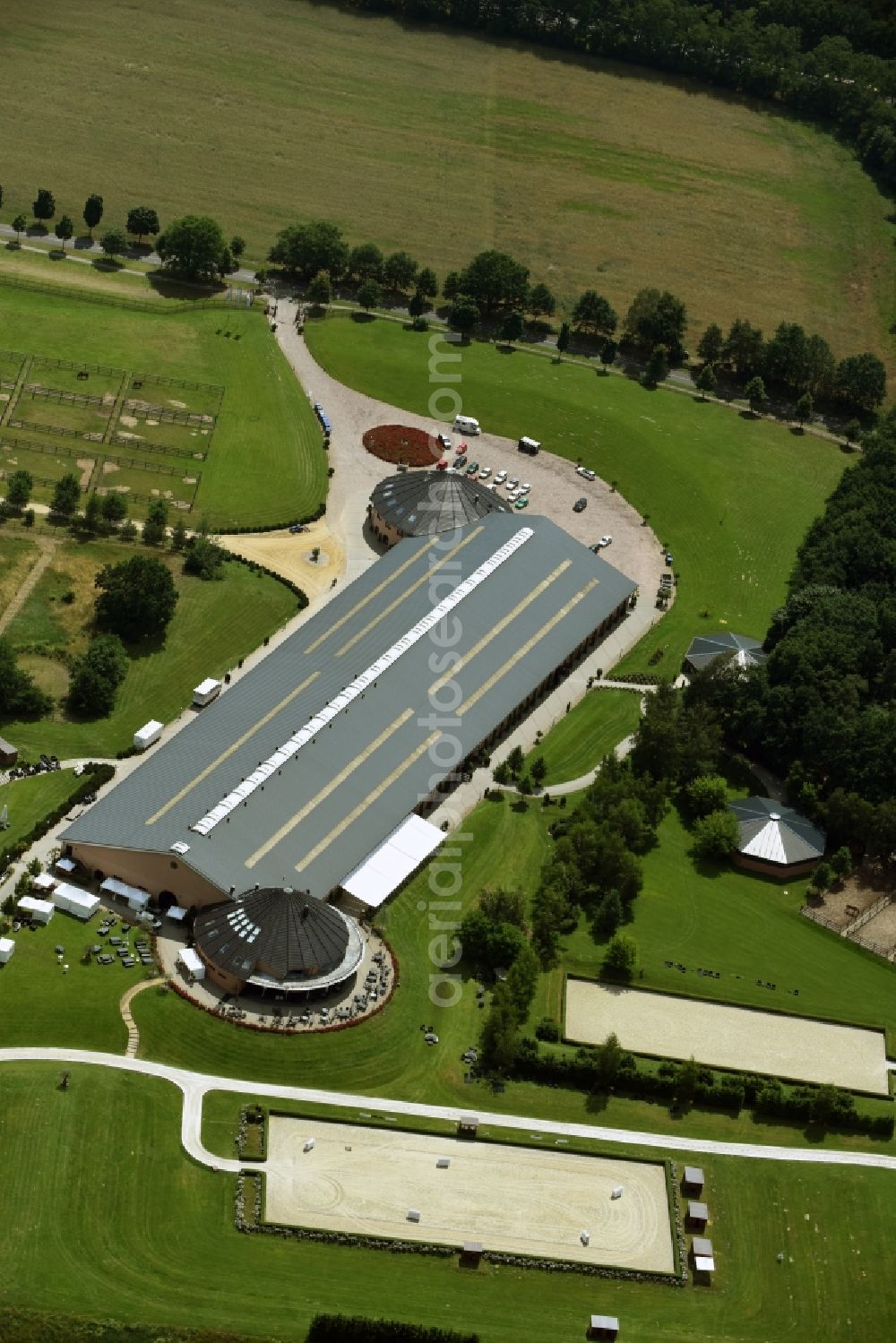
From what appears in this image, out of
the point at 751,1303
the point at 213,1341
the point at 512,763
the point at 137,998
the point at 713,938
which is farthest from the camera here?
the point at 512,763

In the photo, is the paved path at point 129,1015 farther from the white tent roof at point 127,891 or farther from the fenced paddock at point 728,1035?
the fenced paddock at point 728,1035

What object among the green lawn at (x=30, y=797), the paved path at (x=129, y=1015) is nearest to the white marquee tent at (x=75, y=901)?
the paved path at (x=129, y=1015)

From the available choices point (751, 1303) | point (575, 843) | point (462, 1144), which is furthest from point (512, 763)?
point (751, 1303)

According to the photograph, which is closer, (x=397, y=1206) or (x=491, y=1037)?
(x=397, y=1206)

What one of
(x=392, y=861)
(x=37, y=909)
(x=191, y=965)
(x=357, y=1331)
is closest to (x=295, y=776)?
(x=392, y=861)

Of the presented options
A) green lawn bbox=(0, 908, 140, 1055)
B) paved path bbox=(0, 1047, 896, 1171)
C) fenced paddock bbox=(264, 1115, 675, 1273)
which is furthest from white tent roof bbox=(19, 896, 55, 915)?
fenced paddock bbox=(264, 1115, 675, 1273)

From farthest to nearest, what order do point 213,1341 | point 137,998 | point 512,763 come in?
point 512,763 → point 137,998 → point 213,1341

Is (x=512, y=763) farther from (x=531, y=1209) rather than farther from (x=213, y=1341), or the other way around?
(x=213, y=1341)
